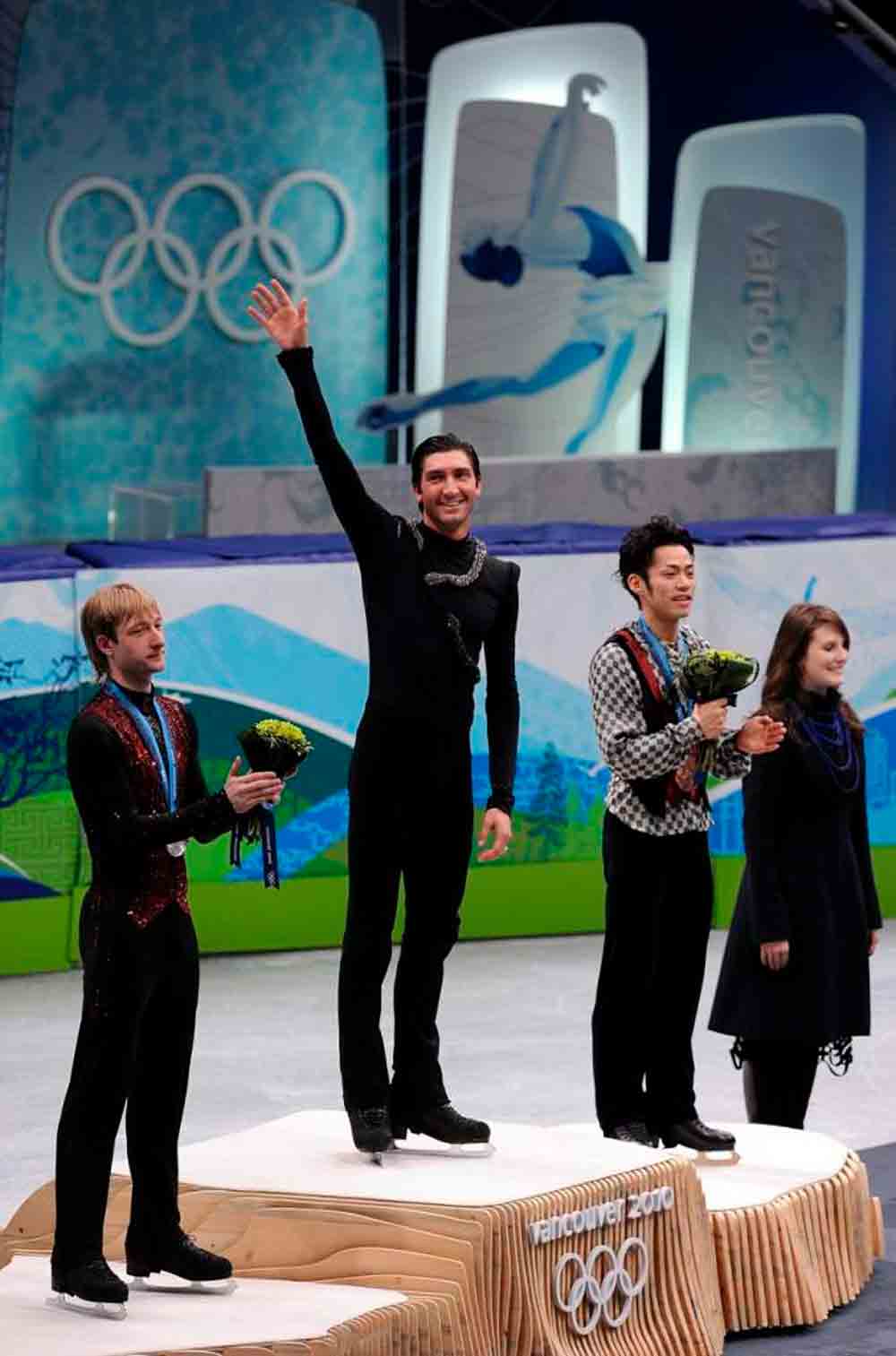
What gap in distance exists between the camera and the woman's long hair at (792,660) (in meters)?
5.79

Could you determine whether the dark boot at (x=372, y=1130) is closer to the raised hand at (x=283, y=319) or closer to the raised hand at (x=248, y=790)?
the raised hand at (x=248, y=790)

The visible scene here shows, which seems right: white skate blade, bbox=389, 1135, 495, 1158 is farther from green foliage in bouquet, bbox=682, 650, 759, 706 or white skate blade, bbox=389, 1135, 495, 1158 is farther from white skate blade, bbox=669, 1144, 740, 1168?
green foliage in bouquet, bbox=682, 650, 759, 706

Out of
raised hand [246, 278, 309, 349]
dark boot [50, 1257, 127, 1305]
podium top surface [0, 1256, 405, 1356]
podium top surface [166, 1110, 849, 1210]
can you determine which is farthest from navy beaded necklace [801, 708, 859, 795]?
dark boot [50, 1257, 127, 1305]

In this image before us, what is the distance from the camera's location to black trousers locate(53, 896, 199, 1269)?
4.45 m

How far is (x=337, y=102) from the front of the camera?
49.0 ft

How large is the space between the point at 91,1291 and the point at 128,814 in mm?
818

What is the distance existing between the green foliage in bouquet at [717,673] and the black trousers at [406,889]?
0.46 meters

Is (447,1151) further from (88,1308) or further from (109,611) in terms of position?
(109,611)

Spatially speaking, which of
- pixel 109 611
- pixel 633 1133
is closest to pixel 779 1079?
pixel 633 1133

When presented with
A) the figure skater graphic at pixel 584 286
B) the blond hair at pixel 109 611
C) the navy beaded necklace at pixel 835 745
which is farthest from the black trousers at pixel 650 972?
the figure skater graphic at pixel 584 286

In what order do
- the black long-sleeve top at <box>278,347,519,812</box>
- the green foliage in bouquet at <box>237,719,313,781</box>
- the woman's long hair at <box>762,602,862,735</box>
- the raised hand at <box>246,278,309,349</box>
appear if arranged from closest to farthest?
the green foliage in bouquet at <box>237,719,313,781</box> → the raised hand at <box>246,278,309,349</box> → the black long-sleeve top at <box>278,347,519,812</box> → the woman's long hair at <box>762,602,862,735</box>

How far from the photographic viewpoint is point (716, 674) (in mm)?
5176

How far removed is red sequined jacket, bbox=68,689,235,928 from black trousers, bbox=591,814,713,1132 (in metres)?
1.20

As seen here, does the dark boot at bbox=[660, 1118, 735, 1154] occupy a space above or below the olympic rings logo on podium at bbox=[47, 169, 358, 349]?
below
